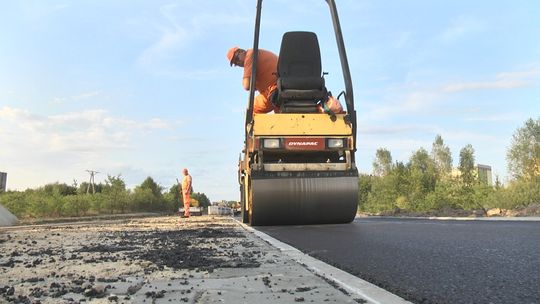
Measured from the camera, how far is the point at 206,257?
426 centimetres

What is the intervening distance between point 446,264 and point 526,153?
4542cm

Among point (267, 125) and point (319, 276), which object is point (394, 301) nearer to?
point (319, 276)

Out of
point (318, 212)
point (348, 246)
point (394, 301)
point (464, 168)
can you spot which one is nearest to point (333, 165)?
point (318, 212)

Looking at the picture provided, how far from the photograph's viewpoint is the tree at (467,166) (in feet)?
182

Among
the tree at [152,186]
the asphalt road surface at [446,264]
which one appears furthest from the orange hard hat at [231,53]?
the tree at [152,186]

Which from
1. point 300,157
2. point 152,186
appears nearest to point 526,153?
point 300,157

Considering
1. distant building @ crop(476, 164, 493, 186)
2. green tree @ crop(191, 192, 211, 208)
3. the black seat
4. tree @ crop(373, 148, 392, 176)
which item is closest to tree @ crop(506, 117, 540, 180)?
distant building @ crop(476, 164, 493, 186)

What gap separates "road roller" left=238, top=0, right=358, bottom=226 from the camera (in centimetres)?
879

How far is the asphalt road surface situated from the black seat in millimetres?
4163

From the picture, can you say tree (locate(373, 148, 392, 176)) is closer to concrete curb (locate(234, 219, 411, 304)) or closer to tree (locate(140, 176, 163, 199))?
tree (locate(140, 176, 163, 199))

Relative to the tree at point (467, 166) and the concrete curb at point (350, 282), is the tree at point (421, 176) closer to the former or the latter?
the tree at point (467, 166)

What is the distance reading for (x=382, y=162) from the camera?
69750 mm

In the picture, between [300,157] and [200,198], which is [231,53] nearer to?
[300,157]

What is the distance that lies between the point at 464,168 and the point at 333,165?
53.5m
